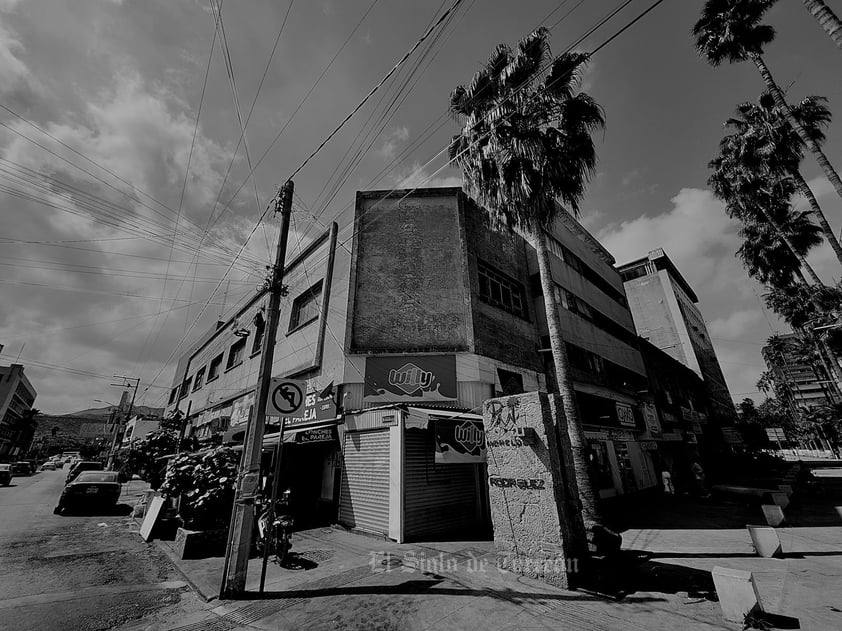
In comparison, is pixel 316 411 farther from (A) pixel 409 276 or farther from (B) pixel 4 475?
(B) pixel 4 475

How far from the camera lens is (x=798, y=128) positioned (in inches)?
479

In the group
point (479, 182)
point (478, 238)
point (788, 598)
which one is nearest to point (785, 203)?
point (478, 238)

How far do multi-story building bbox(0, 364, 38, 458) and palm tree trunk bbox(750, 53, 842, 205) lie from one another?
96.2 metres

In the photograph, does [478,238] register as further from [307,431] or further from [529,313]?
[307,431]

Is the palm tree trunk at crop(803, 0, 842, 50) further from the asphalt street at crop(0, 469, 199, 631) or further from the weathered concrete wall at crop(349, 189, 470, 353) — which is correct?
the asphalt street at crop(0, 469, 199, 631)

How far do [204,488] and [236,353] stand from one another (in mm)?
17574

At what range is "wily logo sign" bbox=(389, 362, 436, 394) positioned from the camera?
38.4 feet

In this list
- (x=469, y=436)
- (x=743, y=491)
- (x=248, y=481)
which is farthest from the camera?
(x=743, y=491)

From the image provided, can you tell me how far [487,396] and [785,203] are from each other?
83.0ft

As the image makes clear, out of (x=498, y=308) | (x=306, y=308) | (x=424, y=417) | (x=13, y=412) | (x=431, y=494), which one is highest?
(x=13, y=412)

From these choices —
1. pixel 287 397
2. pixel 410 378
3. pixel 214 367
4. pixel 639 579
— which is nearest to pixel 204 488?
pixel 287 397

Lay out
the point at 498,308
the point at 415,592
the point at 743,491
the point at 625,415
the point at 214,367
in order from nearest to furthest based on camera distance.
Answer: the point at 415,592 → the point at 743,491 → the point at 498,308 → the point at 625,415 → the point at 214,367

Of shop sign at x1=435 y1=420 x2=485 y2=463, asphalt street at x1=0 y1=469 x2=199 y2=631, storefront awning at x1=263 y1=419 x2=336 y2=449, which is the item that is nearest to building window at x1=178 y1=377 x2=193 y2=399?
asphalt street at x1=0 y1=469 x2=199 y2=631

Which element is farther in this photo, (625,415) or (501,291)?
(625,415)
